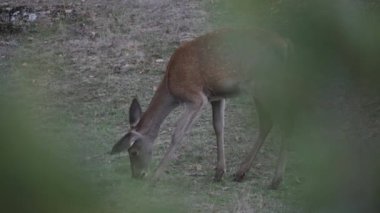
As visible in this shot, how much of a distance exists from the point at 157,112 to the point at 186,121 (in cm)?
43

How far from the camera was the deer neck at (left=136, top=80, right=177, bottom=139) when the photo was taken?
6738 millimetres

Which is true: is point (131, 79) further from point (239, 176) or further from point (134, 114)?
point (239, 176)

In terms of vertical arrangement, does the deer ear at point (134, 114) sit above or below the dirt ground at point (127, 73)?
above

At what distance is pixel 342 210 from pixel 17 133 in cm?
41

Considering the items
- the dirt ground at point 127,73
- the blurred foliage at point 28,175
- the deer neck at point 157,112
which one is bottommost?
the dirt ground at point 127,73

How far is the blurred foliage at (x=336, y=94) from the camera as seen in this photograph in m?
1.06

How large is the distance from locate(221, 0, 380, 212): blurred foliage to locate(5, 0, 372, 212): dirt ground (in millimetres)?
3195

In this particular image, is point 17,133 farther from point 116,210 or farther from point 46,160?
point 116,210

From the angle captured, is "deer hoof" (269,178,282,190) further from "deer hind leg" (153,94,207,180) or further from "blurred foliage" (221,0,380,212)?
"blurred foliage" (221,0,380,212)

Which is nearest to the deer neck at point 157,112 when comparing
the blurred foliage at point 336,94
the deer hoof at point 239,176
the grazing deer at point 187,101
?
the grazing deer at point 187,101

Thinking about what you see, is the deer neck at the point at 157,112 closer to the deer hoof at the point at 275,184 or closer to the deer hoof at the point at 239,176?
the deer hoof at the point at 239,176

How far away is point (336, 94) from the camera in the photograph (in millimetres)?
1047

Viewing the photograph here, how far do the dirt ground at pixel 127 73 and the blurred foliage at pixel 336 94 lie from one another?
126 inches

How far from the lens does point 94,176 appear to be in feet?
3.64
